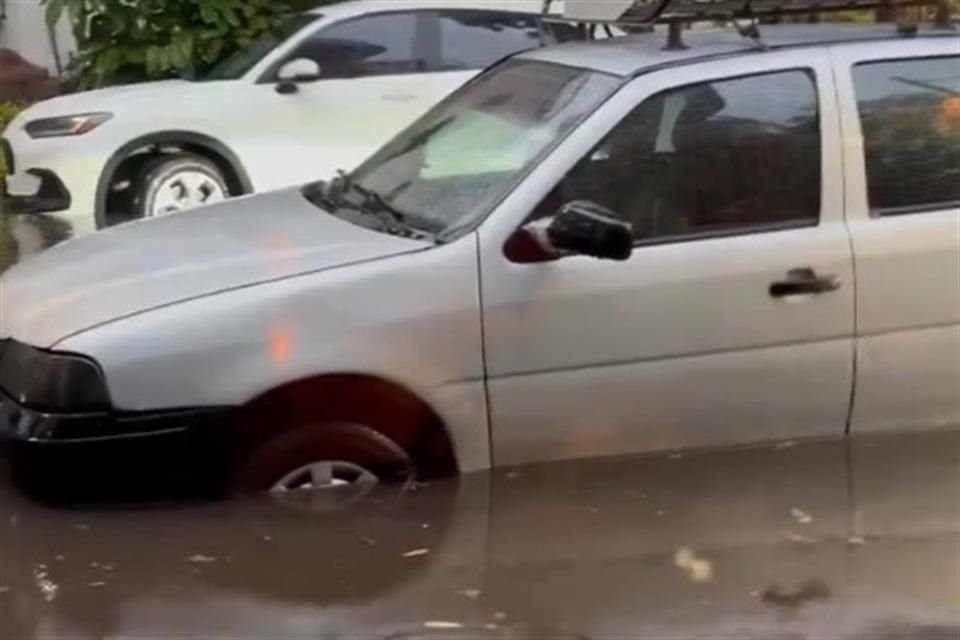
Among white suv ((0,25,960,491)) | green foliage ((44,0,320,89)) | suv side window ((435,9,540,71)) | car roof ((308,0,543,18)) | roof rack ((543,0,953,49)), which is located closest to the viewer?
white suv ((0,25,960,491))

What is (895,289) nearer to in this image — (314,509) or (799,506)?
(799,506)

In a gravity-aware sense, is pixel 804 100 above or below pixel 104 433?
above

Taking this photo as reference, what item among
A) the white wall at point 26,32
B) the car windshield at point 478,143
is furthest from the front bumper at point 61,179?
the white wall at point 26,32

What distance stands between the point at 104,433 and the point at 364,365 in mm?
851

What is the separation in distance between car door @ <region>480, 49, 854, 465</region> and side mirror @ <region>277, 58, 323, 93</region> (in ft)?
19.8

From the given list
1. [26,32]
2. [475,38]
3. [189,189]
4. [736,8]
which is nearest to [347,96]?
[475,38]

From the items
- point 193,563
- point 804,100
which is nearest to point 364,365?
point 193,563

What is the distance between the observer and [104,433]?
541 cm

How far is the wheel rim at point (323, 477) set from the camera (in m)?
5.66

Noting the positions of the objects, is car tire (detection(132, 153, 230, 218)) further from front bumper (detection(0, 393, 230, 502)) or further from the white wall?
the white wall

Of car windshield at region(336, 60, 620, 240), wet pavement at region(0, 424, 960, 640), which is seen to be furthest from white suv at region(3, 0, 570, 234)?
wet pavement at region(0, 424, 960, 640)

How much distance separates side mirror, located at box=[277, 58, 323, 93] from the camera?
38.3 feet

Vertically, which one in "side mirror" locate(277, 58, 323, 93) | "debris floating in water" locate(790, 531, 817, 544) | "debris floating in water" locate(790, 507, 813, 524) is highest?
"side mirror" locate(277, 58, 323, 93)

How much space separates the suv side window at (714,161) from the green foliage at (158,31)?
780cm
